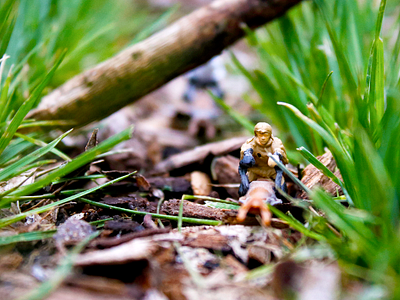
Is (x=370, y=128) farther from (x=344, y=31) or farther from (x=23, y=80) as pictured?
(x=23, y=80)

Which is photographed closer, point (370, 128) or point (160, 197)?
point (370, 128)

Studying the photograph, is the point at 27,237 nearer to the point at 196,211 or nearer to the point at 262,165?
the point at 196,211

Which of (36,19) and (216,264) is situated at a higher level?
(36,19)

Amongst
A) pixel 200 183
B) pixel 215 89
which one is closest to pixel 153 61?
pixel 200 183

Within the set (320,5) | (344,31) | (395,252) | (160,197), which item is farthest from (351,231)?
(344,31)

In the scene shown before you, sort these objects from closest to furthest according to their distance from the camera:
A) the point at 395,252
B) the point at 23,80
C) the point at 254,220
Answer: the point at 395,252 → the point at 254,220 → the point at 23,80

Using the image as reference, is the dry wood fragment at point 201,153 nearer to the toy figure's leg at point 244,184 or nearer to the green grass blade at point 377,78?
the toy figure's leg at point 244,184

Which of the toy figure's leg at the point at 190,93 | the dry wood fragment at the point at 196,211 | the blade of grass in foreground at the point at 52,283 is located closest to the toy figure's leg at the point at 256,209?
the dry wood fragment at the point at 196,211
